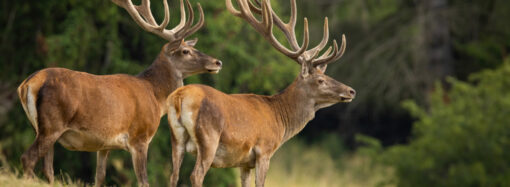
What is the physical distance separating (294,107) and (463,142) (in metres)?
8.21

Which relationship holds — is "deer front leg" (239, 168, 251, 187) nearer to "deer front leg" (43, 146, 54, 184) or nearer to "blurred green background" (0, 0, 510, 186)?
"deer front leg" (43, 146, 54, 184)

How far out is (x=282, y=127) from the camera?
8.56 metres

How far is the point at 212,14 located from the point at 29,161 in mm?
8730

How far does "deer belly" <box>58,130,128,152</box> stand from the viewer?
Answer: 732cm

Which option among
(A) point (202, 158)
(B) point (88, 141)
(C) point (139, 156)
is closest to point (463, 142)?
(C) point (139, 156)

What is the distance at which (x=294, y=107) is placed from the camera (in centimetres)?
879

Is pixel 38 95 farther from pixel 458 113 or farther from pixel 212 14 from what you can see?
pixel 458 113

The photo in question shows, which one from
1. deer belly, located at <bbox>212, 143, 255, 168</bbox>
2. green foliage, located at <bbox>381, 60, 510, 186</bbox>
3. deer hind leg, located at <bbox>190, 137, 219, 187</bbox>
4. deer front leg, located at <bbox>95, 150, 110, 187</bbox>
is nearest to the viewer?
deer hind leg, located at <bbox>190, 137, 219, 187</bbox>

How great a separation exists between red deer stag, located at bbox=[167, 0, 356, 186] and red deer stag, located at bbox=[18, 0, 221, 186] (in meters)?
0.61

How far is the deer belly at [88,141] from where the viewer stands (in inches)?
288

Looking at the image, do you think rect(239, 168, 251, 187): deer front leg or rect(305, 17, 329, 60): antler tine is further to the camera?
rect(305, 17, 329, 60): antler tine

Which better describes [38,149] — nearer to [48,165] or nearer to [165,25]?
[48,165]

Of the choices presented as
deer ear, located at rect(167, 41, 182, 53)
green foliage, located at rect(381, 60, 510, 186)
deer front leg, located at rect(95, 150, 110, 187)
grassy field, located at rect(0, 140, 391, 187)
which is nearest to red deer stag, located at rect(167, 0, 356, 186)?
deer ear, located at rect(167, 41, 182, 53)

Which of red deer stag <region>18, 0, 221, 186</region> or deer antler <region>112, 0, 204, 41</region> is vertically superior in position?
deer antler <region>112, 0, 204, 41</region>
